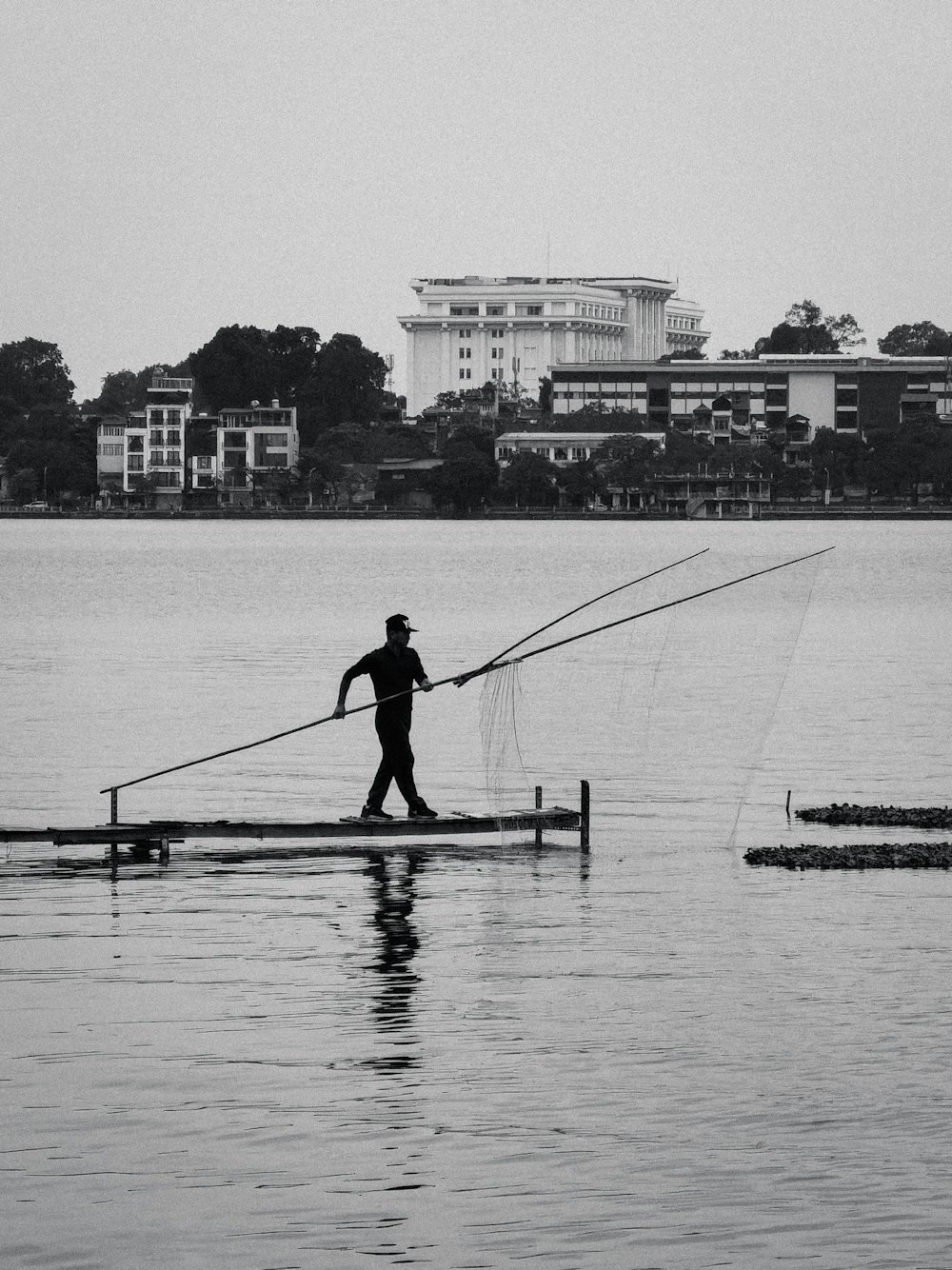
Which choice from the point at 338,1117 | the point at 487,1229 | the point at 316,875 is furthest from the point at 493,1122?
the point at 316,875

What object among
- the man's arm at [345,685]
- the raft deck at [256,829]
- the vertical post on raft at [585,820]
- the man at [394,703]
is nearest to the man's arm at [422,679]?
the man at [394,703]

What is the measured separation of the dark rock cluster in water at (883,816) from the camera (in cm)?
2334

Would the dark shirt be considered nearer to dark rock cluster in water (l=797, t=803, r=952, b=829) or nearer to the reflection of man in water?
the reflection of man in water

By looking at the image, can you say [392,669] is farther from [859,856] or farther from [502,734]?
[859,856]

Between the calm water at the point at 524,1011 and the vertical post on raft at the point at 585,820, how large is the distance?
408mm

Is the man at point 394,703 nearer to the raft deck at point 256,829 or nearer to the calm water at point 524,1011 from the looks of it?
the raft deck at point 256,829

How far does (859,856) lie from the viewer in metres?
20.5

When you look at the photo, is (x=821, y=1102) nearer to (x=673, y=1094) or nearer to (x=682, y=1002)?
(x=673, y=1094)

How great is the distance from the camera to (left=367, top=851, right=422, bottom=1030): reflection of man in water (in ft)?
46.6

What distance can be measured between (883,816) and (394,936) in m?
8.76

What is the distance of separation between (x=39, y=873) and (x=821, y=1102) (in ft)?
28.8

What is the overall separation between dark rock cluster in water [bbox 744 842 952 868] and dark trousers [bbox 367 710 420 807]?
10.4 ft

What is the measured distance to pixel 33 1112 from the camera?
11.9 metres

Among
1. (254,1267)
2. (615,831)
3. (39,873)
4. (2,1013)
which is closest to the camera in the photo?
(254,1267)
